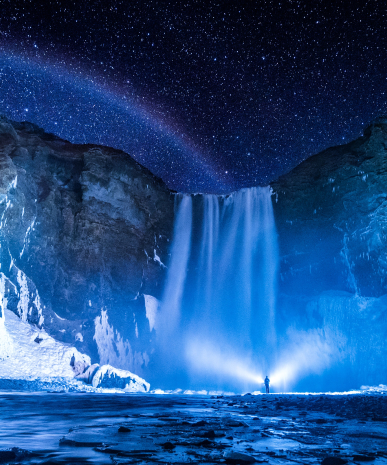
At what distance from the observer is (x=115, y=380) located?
2239 cm

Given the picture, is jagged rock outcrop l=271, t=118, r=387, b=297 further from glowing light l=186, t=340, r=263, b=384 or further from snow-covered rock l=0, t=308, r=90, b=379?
snow-covered rock l=0, t=308, r=90, b=379

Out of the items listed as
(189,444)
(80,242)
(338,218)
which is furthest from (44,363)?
(338,218)

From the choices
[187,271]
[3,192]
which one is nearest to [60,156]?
[3,192]

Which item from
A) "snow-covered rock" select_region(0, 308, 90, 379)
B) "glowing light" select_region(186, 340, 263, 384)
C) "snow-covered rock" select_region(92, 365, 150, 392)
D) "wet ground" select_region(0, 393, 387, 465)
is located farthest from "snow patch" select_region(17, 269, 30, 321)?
"wet ground" select_region(0, 393, 387, 465)

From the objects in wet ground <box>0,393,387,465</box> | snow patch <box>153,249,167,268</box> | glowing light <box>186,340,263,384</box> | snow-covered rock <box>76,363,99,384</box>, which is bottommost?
wet ground <box>0,393,387,465</box>

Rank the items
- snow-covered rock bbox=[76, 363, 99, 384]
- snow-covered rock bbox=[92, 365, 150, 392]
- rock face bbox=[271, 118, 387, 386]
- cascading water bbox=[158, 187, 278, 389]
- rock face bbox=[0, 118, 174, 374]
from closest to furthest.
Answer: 1. snow-covered rock bbox=[76, 363, 99, 384]
2. snow-covered rock bbox=[92, 365, 150, 392]
3. rock face bbox=[0, 118, 174, 374]
4. rock face bbox=[271, 118, 387, 386]
5. cascading water bbox=[158, 187, 278, 389]

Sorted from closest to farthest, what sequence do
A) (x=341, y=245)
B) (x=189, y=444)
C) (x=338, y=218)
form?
1. (x=189, y=444)
2. (x=338, y=218)
3. (x=341, y=245)

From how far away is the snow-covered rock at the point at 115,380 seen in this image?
2186 centimetres

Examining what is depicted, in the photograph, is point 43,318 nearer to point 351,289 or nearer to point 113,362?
point 113,362

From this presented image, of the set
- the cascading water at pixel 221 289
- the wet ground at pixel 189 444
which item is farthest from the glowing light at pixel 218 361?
the wet ground at pixel 189 444

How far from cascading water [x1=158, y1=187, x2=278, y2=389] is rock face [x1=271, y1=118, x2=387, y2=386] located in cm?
178

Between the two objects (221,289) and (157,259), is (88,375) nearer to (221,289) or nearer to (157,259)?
(157,259)

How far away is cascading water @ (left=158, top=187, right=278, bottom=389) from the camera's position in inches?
1245

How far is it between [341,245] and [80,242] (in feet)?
70.2
